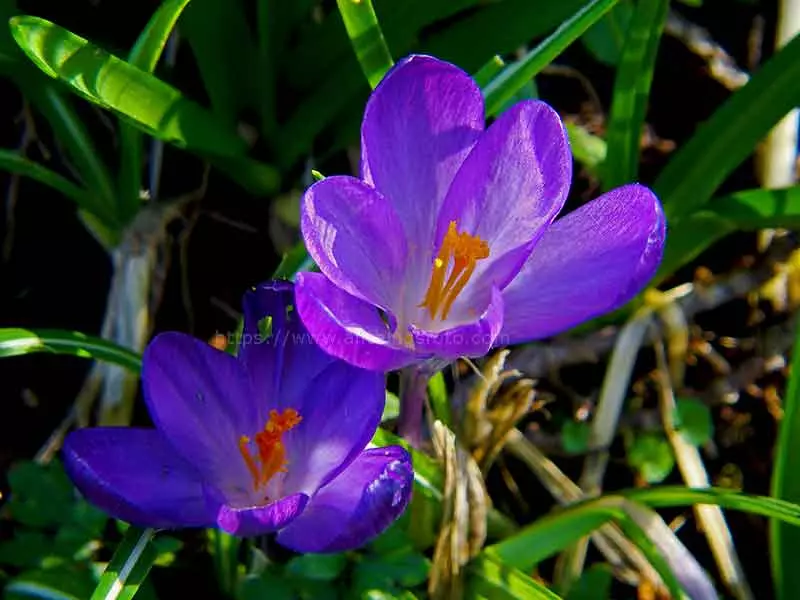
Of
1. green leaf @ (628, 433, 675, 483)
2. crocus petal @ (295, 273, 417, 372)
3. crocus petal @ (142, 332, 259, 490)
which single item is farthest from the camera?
green leaf @ (628, 433, 675, 483)

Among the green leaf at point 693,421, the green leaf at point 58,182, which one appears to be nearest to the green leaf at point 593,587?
the green leaf at point 693,421

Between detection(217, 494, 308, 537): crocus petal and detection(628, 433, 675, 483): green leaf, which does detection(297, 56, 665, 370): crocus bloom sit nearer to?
detection(217, 494, 308, 537): crocus petal

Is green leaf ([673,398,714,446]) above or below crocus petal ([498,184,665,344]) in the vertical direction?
below

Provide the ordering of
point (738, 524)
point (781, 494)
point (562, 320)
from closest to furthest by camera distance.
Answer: point (562, 320) < point (781, 494) < point (738, 524)

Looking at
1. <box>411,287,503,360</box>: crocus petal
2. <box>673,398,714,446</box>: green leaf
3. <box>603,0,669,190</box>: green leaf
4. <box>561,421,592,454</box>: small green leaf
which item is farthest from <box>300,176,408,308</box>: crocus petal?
<box>673,398,714,446</box>: green leaf

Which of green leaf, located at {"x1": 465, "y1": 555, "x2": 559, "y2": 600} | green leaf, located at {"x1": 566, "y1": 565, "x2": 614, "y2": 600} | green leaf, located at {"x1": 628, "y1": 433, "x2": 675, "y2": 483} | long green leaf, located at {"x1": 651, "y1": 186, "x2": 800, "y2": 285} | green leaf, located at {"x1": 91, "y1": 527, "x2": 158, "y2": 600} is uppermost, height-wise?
long green leaf, located at {"x1": 651, "y1": 186, "x2": 800, "y2": 285}

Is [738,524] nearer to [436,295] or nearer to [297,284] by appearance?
[436,295]

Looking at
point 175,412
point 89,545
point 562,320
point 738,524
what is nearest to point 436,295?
point 562,320
